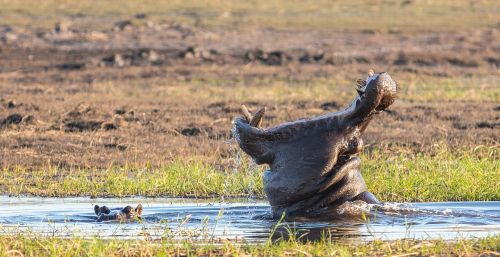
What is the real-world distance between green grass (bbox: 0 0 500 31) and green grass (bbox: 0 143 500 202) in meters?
19.1

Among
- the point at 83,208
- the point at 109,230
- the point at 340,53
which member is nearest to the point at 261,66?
the point at 340,53

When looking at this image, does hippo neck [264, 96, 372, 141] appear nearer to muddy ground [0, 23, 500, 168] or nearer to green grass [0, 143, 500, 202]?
green grass [0, 143, 500, 202]

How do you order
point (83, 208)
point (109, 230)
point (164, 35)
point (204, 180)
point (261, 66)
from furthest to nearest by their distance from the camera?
point (164, 35)
point (261, 66)
point (204, 180)
point (83, 208)
point (109, 230)

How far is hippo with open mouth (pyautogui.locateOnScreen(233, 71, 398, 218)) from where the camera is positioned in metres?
7.43

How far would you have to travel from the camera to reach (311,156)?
294 inches

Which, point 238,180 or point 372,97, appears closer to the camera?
point 372,97

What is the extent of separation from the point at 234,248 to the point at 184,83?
14.0 metres

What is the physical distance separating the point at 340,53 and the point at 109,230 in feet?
56.6

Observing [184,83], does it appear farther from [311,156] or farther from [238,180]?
[311,156]

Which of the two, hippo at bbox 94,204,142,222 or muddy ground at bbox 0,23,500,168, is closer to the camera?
hippo at bbox 94,204,142,222

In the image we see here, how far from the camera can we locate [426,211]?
8000mm

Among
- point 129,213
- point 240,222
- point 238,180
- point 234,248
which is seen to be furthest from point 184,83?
point 234,248

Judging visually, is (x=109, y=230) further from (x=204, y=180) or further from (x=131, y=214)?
(x=204, y=180)

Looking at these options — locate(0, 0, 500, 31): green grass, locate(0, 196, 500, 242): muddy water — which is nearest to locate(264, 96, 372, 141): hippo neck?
locate(0, 196, 500, 242): muddy water
